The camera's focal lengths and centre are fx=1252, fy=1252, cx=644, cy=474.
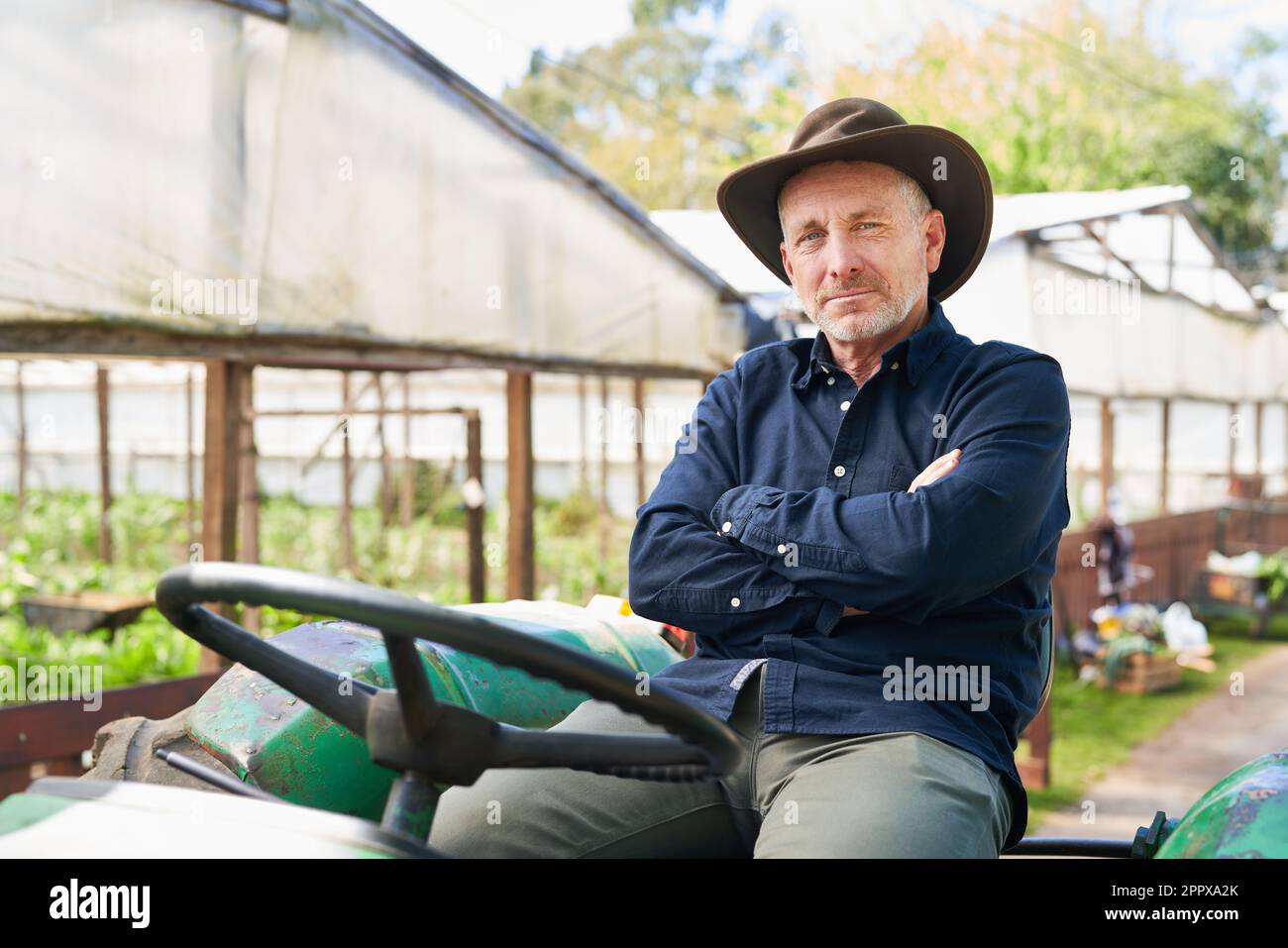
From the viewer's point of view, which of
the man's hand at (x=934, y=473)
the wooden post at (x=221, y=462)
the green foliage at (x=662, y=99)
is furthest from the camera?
the green foliage at (x=662, y=99)

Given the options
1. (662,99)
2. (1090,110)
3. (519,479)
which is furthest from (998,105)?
(519,479)

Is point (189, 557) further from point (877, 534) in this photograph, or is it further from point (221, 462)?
point (877, 534)

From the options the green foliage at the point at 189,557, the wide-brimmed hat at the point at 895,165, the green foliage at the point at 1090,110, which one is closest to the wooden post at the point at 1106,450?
the green foliage at the point at 189,557

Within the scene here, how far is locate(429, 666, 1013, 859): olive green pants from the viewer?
1.55m

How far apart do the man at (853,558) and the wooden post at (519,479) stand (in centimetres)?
434

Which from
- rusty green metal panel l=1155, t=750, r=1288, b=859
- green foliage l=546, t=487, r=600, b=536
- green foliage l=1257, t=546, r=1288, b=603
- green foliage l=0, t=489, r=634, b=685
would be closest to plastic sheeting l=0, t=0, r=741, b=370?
green foliage l=0, t=489, r=634, b=685

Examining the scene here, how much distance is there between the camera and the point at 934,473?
185 centimetres

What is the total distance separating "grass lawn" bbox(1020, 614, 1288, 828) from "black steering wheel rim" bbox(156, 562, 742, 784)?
5.27 meters

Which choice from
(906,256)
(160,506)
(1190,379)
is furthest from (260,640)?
(160,506)

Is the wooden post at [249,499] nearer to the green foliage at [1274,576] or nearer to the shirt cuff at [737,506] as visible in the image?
the shirt cuff at [737,506]

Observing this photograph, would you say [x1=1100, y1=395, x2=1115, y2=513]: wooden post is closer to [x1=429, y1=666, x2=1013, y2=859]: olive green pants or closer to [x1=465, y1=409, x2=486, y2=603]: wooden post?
[x1=465, y1=409, x2=486, y2=603]: wooden post

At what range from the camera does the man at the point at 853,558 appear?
66.6 inches
